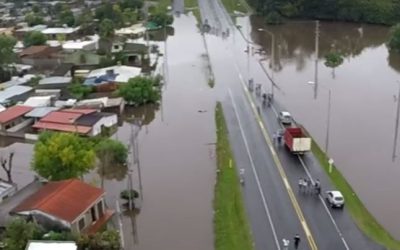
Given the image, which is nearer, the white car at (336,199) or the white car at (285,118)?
the white car at (336,199)

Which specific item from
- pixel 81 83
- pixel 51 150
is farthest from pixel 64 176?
pixel 81 83

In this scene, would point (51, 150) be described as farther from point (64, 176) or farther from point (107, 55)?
point (107, 55)

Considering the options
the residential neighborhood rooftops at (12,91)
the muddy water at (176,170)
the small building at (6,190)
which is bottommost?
the muddy water at (176,170)

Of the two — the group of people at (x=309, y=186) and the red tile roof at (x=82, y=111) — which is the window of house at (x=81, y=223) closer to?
the group of people at (x=309, y=186)

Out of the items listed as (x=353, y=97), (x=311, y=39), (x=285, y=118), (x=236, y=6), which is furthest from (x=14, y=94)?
(x=236, y=6)

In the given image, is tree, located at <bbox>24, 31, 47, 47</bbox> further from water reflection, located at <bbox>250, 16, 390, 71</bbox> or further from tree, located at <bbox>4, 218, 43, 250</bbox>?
tree, located at <bbox>4, 218, 43, 250</bbox>

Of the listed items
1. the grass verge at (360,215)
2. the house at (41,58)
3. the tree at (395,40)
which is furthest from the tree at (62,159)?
the tree at (395,40)

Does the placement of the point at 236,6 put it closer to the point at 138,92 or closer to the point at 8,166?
the point at 138,92
